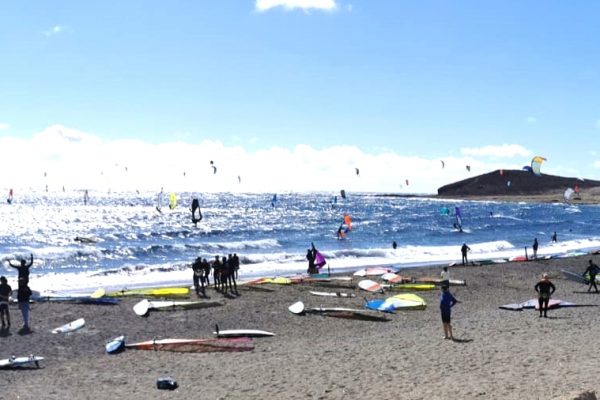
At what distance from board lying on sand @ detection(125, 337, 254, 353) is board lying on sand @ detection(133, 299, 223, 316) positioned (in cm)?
360

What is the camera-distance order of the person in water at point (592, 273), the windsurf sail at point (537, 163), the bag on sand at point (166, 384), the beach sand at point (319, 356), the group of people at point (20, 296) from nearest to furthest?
the beach sand at point (319, 356) → the bag on sand at point (166, 384) → the group of people at point (20, 296) → the person in water at point (592, 273) → the windsurf sail at point (537, 163)

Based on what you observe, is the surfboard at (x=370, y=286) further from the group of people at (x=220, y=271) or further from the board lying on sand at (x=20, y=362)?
the board lying on sand at (x=20, y=362)

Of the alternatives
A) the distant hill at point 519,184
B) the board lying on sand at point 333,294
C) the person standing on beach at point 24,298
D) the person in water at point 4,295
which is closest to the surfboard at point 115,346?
the person standing on beach at point 24,298

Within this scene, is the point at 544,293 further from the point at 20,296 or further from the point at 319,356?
the point at 20,296

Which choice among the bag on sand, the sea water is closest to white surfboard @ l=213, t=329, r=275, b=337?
the bag on sand

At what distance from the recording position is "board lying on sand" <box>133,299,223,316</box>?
15430 mm

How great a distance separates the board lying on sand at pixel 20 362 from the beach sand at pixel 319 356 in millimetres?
213

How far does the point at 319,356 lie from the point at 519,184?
163 meters

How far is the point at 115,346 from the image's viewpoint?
Answer: 37.5 feet

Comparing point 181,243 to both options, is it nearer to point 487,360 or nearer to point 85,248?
point 85,248

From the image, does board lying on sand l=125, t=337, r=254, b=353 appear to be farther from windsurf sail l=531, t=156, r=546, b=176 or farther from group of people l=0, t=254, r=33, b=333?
windsurf sail l=531, t=156, r=546, b=176

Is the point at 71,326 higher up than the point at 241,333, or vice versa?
the point at 71,326

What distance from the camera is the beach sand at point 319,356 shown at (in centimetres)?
853

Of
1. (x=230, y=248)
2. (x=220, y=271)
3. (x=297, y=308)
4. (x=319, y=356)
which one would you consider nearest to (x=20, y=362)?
(x=319, y=356)
